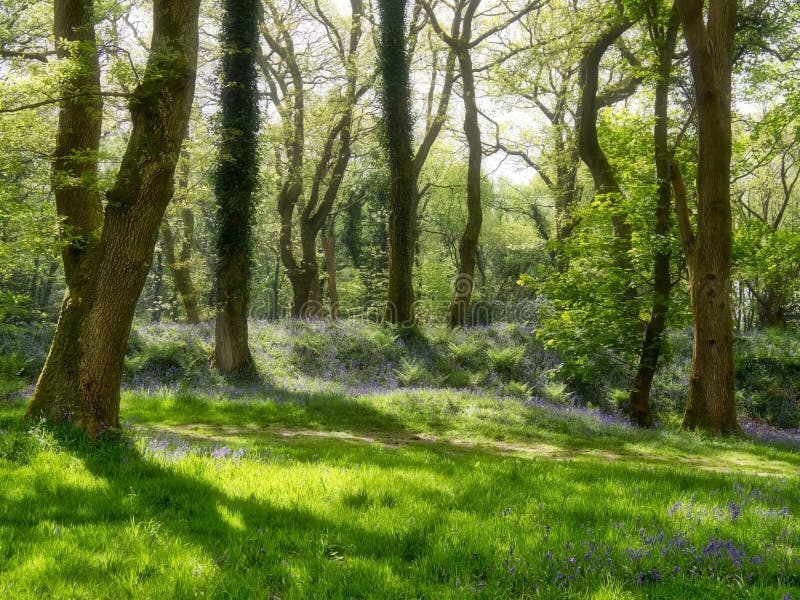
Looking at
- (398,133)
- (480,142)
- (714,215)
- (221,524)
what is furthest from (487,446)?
(480,142)

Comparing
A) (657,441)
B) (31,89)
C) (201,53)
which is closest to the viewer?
(31,89)

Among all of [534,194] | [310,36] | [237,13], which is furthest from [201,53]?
[534,194]

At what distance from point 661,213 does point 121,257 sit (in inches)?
509

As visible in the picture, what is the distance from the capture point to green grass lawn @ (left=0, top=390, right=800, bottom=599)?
3.41m

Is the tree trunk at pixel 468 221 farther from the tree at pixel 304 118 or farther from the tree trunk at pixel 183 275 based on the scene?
the tree trunk at pixel 183 275

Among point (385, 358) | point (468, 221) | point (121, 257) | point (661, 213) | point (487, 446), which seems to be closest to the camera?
point (121, 257)

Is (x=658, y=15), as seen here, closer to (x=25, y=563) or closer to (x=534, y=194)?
(x=25, y=563)

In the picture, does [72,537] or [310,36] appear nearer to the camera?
[72,537]

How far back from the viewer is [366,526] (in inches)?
172

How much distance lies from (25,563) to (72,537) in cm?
43

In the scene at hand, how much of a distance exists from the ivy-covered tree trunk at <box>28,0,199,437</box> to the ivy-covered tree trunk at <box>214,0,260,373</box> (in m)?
8.58

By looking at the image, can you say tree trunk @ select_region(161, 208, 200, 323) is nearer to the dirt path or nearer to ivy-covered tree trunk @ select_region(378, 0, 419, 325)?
ivy-covered tree trunk @ select_region(378, 0, 419, 325)

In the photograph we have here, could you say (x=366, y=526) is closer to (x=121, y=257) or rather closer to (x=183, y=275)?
(x=121, y=257)

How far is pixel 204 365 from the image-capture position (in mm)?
16656
